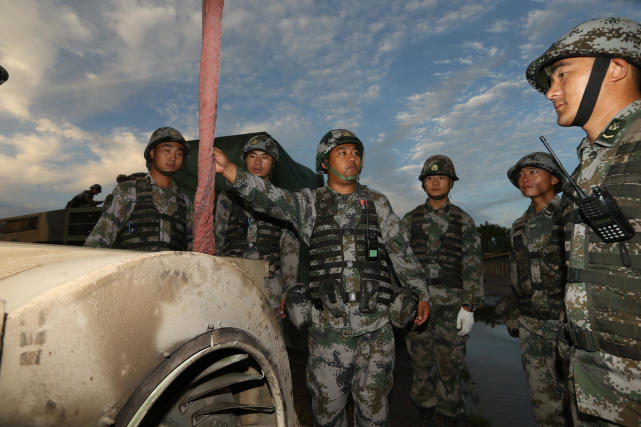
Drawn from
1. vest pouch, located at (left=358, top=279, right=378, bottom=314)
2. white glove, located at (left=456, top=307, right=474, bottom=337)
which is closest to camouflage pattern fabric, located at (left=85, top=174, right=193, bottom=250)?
vest pouch, located at (left=358, top=279, right=378, bottom=314)

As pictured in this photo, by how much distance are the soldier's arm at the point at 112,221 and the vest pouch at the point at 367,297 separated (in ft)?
7.50

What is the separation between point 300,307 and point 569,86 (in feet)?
6.78

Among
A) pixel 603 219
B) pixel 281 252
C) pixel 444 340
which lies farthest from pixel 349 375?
pixel 444 340

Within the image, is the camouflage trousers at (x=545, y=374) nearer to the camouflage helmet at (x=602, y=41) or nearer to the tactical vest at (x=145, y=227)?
the camouflage helmet at (x=602, y=41)

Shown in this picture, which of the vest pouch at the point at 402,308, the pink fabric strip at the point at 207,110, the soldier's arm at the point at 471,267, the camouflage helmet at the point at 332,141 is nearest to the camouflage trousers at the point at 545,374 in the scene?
the soldier's arm at the point at 471,267

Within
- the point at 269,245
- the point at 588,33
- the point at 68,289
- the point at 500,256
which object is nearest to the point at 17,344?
the point at 68,289

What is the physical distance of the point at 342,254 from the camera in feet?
8.52

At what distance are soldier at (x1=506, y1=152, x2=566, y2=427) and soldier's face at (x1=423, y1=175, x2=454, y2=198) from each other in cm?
86

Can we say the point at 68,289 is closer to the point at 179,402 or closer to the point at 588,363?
the point at 179,402

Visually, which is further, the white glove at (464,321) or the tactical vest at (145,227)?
the white glove at (464,321)

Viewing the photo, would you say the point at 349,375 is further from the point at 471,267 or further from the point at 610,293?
the point at 471,267

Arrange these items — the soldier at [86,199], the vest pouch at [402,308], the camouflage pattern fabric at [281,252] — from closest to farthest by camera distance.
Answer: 1. the vest pouch at [402,308]
2. the camouflage pattern fabric at [281,252]
3. the soldier at [86,199]

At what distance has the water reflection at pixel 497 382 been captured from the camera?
4053 mm

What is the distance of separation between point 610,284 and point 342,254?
1516mm
